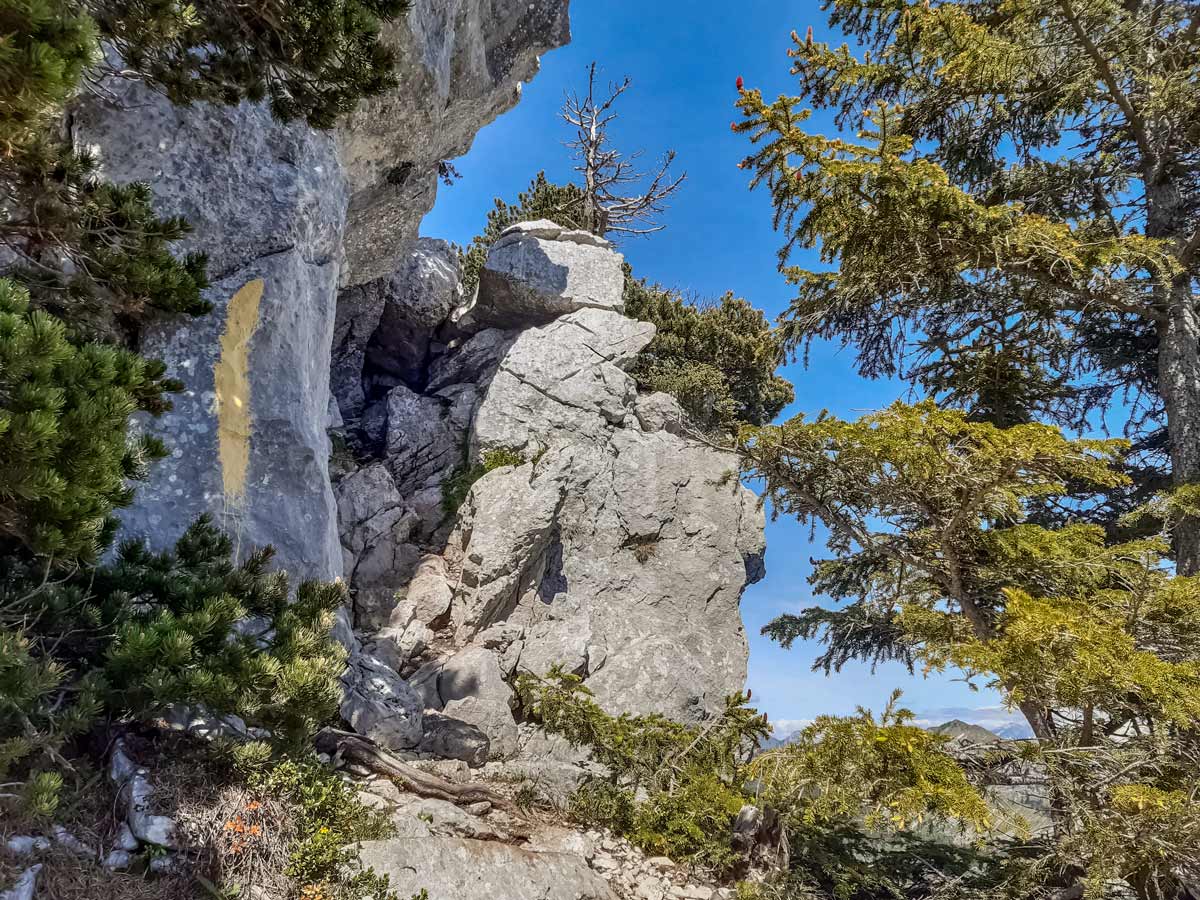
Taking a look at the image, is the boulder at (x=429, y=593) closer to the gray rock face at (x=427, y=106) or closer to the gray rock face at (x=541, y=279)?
the gray rock face at (x=427, y=106)

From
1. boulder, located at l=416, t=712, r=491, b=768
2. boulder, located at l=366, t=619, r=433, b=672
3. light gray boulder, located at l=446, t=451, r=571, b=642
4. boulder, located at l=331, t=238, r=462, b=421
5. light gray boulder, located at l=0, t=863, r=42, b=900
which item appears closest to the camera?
light gray boulder, located at l=0, t=863, r=42, b=900

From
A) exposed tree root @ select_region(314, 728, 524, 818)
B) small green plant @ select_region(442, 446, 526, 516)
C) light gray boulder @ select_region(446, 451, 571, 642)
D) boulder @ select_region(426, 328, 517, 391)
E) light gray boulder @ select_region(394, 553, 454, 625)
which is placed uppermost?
boulder @ select_region(426, 328, 517, 391)

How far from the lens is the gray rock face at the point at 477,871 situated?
14.9 ft

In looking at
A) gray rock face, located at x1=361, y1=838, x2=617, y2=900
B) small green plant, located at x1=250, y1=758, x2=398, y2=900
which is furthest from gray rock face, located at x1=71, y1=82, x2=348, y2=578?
gray rock face, located at x1=361, y1=838, x2=617, y2=900

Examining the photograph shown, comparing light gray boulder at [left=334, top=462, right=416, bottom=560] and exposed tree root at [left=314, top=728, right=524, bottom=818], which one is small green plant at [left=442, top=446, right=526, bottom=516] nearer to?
light gray boulder at [left=334, top=462, right=416, bottom=560]

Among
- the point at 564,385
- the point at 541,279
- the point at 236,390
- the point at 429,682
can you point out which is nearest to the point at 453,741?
the point at 429,682

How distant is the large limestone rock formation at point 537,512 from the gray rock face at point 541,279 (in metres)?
0.06

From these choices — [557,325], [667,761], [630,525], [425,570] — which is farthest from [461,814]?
[557,325]

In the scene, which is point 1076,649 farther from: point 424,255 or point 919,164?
point 424,255

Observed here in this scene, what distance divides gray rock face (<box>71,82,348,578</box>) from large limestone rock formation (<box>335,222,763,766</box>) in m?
4.04

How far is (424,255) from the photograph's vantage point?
67.3ft

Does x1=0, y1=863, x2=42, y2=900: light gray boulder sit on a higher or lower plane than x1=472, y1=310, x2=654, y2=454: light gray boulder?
lower

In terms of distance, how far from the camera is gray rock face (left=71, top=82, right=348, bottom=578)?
628 centimetres

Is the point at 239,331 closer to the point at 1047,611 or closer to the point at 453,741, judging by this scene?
the point at 453,741
